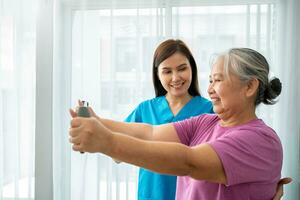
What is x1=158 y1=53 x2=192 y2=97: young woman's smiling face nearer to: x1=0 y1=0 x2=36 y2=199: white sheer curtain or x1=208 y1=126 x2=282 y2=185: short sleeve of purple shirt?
x1=208 y1=126 x2=282 y2=185: short sleeve of purple shirt

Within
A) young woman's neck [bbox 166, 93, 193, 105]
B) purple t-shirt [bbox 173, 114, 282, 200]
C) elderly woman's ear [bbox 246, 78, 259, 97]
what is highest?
elderly woman's ear [bbox 246, 78, 259, 97]

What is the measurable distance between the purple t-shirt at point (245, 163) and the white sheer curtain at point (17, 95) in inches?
64.6

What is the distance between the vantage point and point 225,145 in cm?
85

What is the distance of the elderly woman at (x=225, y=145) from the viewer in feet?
2.51

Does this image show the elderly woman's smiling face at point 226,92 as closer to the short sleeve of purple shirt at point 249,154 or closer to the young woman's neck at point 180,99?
the short sleeve of purple shirt at point 249,154

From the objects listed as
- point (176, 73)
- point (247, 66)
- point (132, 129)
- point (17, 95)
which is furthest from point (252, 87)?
point (17, 95)

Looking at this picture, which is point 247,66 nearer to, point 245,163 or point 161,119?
point 245,163

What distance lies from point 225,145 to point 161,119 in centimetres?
82

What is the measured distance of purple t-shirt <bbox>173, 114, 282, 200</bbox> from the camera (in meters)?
0.85

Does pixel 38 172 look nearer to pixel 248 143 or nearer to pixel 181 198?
pixel 181 198

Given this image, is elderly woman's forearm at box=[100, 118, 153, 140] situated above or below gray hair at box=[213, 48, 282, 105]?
below

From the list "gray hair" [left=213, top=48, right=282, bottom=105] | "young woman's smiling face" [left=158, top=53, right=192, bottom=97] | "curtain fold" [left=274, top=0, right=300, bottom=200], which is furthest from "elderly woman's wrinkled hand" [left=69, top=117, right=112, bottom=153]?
"curtain fold" [left=274, top=0, right=300, bottom=200]

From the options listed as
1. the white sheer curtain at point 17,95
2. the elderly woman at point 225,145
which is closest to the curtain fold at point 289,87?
the elderly woman at point 225,145

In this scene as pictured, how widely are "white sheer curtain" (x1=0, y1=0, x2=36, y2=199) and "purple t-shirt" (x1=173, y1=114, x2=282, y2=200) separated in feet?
5.39
